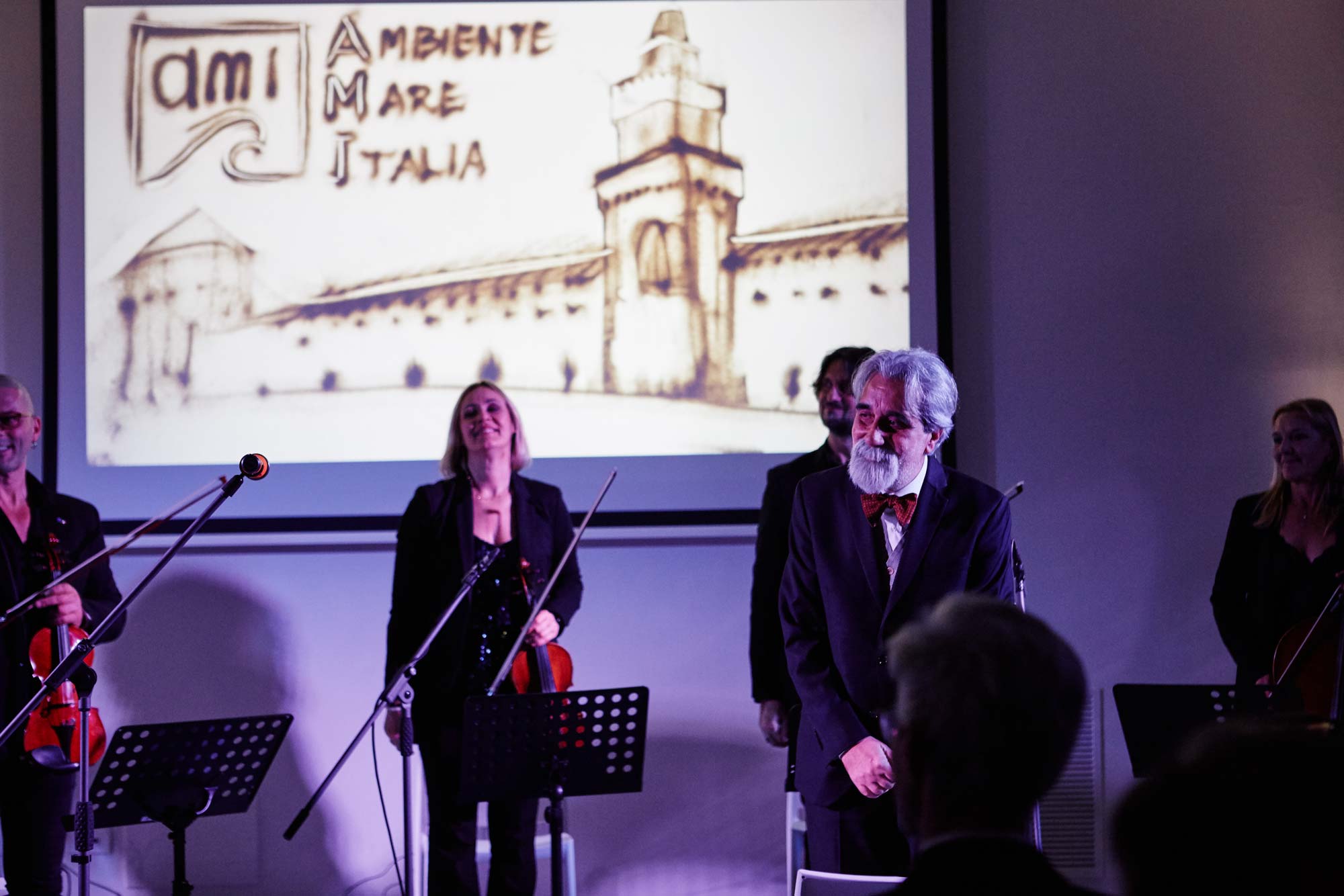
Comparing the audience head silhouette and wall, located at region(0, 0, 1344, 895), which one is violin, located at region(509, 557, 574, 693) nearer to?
wall, located at region(0, 0, 1344, 895)

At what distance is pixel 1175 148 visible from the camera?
4590mm

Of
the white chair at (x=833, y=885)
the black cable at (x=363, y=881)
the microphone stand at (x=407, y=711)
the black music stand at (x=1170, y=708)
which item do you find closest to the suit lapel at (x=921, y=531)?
the white chair at (x=833, y=885)

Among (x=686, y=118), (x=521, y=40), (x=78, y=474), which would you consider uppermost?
(x=521, y=40)

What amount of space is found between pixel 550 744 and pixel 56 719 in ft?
4.38

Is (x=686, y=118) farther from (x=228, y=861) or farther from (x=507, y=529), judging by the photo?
(x=228, y=861)

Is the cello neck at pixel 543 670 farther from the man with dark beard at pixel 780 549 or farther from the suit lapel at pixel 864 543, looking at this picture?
the suit lapel at pixel 864 543

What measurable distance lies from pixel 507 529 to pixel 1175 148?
2773mm

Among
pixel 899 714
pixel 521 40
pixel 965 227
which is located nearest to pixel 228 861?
pixel 521 40

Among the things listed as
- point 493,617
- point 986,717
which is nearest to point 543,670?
point 493,617

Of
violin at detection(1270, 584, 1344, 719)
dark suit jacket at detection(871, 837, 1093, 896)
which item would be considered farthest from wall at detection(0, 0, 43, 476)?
dark suit jacket at detection(871, 837, 1093, 896)

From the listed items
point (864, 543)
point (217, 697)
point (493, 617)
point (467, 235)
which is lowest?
point (217, 697)

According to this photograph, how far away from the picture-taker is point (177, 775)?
10.3ft

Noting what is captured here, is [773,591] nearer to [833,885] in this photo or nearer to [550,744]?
[550,744]

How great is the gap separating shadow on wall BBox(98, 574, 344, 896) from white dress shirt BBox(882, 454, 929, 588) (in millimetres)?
2652
